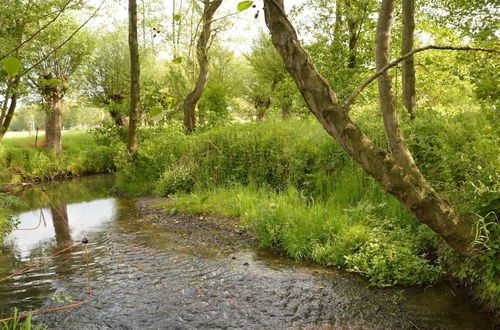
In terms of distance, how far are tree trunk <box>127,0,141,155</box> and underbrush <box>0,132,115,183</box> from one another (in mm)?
3257

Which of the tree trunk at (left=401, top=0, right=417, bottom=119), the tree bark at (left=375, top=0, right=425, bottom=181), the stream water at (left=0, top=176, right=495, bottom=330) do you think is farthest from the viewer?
the tree trunk at (left=401, top=0, right=417, bottom=119)

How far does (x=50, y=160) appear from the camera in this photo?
673 inches

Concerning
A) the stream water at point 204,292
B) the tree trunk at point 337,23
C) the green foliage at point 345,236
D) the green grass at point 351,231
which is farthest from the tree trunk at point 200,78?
the stream water at point 204,292

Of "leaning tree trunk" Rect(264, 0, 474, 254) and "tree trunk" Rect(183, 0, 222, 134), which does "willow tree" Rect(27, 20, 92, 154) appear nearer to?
"tree trunk" Rect(183, 0, 222, 134)

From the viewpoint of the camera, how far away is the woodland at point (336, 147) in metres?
3.06

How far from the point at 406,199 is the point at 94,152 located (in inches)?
715

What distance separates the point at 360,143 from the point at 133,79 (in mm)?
10763

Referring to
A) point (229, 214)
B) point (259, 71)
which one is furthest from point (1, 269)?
point (259, 71)

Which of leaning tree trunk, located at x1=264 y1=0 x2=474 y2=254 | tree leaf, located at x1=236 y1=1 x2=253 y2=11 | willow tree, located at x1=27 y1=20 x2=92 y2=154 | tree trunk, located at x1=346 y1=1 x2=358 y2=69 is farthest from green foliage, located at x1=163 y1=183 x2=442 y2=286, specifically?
willow tree, located at x1=27 y1=20 x2=92 y2=154

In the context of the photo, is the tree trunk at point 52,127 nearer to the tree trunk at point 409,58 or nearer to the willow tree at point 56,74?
the willow tree at point 56,74

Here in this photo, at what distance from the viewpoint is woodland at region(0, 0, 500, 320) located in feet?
10.0

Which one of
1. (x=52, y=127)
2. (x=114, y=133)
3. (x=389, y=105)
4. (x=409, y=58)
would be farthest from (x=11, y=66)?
(x=52, y=127)

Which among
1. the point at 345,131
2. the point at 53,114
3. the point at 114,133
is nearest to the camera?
the point at 345,131

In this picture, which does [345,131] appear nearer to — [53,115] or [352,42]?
[352,42]
